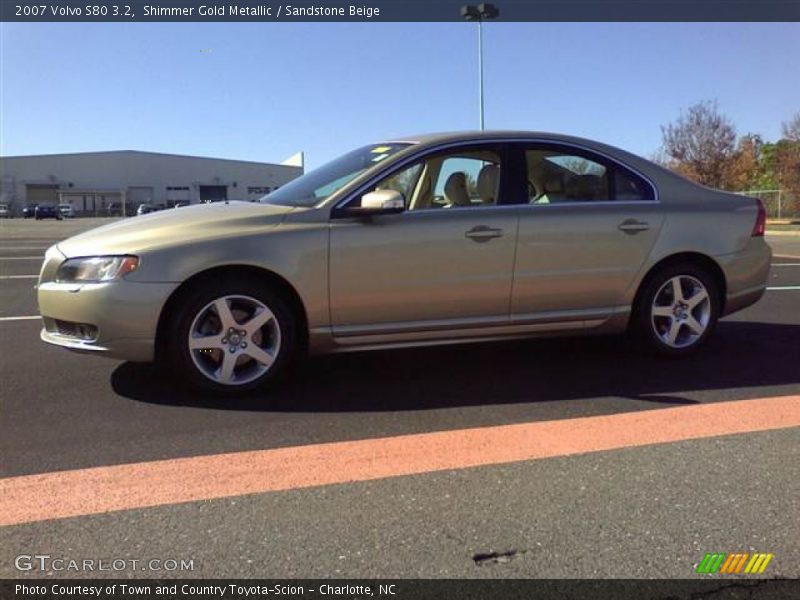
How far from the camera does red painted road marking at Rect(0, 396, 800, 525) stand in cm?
304

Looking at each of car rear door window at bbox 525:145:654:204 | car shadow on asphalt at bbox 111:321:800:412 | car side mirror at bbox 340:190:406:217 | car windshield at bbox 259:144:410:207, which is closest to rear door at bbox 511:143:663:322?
car rear door window at bbox 525:145:654:204

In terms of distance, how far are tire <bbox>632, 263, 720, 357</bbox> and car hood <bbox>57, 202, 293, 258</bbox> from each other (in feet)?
8.83

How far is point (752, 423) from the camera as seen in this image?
3988 millimetres

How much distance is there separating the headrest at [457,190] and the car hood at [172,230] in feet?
3.76

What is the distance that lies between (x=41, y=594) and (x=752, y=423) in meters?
3.59

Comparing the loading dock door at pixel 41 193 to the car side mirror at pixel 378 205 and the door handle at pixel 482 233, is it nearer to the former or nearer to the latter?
the car side mirror at pixel 378 205

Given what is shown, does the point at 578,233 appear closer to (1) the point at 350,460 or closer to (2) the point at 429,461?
(2) the point at 429,461

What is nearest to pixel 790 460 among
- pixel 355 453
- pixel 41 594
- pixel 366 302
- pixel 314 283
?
pixel 355 453

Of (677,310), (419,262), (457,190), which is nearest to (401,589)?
(419,262)

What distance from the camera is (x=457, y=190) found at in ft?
16.4

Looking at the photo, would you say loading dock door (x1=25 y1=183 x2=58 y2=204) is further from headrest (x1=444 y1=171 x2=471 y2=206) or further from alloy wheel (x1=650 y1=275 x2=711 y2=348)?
alloy wheel (x1=650 y1=275 x2=711 y2=348)

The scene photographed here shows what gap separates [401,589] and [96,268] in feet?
9.05

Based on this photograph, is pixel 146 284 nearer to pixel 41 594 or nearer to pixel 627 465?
pixel 41 594

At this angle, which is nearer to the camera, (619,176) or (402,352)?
(619,176)
